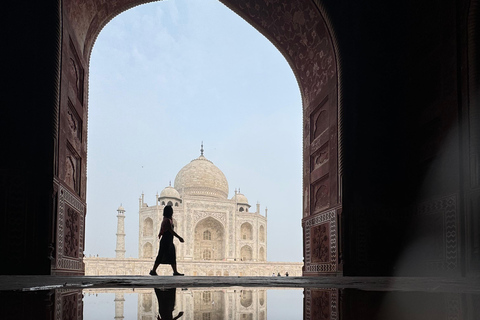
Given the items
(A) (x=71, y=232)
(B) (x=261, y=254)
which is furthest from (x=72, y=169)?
(B) (x=261, y=254)

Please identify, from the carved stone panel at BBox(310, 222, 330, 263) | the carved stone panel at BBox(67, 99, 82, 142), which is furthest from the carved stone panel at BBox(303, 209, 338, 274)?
the carved stone panel at BBox(67, 99, 82, 142)

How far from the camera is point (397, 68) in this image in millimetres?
5285

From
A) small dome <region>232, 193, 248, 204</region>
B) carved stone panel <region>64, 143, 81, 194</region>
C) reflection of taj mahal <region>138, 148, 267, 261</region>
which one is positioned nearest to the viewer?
carved stone panel <region>64, 143, 81, 194</region>

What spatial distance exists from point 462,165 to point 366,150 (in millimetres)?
1030

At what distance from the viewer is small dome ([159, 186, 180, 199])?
29078mm

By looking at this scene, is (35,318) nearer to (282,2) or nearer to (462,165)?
(462,165)

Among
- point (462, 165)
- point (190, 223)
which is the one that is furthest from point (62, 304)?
point (190, 223)

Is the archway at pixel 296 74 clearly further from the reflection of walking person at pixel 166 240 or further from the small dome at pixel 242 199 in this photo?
the small dome at pixel 242 199

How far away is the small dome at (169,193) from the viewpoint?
29078 mm

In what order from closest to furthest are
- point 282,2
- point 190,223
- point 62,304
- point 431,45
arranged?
point 62,304 < point 431,45 < point 282,2 < point 190,223

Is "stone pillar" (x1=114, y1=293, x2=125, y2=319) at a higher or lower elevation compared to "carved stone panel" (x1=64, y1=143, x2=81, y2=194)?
lower

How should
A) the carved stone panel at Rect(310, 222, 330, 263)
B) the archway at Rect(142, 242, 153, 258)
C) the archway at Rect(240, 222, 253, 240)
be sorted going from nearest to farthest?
the carved stone panel at Rect(310, 222, 330, 263), the archway at Rect(142, 242, 153, 258), the archway at Rect(240, 222, 253, 240)

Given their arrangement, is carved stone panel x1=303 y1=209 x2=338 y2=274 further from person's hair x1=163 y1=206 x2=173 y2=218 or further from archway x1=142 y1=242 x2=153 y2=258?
archway x1=142 y1=242 x2=153 y2=258

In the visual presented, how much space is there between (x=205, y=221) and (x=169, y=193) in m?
2.80
